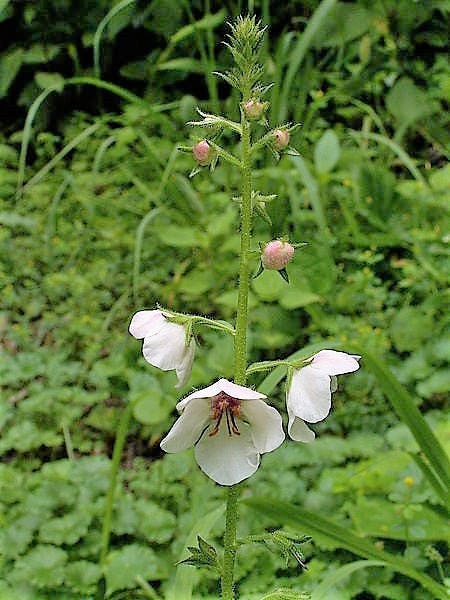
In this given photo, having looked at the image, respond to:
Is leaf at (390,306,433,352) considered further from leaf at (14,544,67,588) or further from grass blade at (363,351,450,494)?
leaf at (14,544,67,588)

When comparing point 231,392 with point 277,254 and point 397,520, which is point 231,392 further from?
point 397,520

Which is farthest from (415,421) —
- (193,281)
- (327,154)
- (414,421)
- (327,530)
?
(327,154)

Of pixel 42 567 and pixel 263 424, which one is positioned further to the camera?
pixel 42 567

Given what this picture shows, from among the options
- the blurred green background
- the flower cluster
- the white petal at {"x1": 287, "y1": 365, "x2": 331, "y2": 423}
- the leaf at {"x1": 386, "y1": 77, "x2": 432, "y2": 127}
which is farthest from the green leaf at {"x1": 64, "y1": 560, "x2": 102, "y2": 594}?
the leaf at {"x1": 386, "y1": 77, "x2": 432, "y2": 127}

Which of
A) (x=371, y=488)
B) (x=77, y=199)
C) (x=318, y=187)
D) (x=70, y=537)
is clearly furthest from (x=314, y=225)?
(x=70, y=537)

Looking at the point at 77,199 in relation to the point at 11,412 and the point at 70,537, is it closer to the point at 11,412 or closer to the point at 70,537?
the point at 11,412

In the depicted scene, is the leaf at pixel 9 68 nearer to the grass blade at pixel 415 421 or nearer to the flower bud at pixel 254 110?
the grass blade at pixel 415 421
